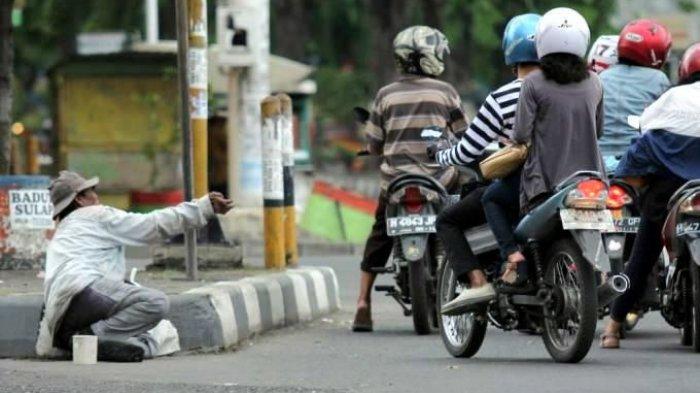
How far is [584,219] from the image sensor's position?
9.38 meters

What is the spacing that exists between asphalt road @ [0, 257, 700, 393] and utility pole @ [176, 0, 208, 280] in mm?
1038

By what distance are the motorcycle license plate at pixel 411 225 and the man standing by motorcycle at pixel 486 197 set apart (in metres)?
1.35

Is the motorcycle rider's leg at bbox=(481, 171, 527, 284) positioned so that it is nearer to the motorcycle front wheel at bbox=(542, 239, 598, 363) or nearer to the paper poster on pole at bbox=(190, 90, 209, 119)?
the motorcycle front wheel at bbox=(542, 239, 598, 363)

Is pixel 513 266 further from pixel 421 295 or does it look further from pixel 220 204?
pixel 421 295

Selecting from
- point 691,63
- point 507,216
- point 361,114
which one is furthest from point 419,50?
point 507,216

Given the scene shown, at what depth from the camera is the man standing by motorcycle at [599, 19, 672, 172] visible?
459 inches

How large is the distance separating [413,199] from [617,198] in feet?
4.01

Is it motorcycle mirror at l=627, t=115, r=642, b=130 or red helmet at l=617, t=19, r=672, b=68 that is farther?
red helmet at l=617, t=19, r=672, b=68

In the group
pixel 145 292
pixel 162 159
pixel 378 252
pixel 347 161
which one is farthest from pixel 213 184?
pixel 347 161

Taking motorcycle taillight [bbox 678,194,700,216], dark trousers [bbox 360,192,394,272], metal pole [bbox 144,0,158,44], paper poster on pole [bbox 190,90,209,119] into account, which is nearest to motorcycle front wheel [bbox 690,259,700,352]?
motorcycle taillight [bbox 678,194,700,216]

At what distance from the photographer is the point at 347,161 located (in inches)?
2223

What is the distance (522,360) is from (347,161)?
46.3 metres

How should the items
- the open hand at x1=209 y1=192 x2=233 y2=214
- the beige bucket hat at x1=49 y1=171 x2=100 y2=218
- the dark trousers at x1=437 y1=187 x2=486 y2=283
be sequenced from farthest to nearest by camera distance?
the beige bucket hat at x1=49 y1=171 x2=100 y2=218
the open hand at x1=209 y1=192 x2=233 y2=214
the dark trousers at x1=437 y1=187 x2=486 y2=283

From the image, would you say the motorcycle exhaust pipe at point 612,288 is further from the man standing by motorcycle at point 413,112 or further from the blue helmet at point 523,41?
the man standing by motorcycle at point 413,112
